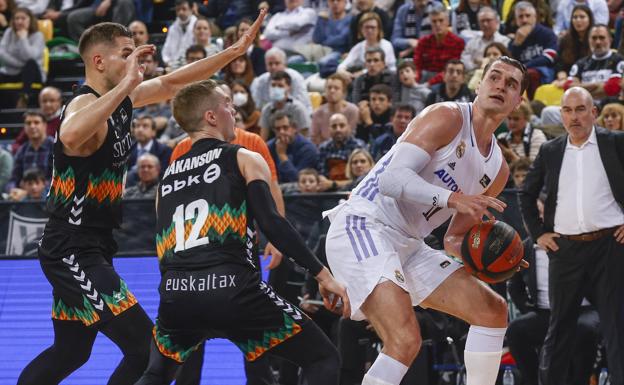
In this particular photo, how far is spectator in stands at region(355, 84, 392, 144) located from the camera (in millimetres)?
11519

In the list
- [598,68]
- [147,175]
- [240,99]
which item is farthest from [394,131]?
[147,175]

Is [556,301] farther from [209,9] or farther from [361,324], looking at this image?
[209,9]

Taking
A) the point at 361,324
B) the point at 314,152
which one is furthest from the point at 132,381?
the point at 314,152

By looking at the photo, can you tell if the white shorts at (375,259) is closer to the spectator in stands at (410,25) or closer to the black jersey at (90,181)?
the black jersey at (90,181)

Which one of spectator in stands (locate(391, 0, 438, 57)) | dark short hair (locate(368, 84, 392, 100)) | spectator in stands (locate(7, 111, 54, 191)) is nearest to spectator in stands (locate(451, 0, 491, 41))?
spectator in stands (locate(391, 0, 438, 57))

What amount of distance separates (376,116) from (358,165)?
1852mm

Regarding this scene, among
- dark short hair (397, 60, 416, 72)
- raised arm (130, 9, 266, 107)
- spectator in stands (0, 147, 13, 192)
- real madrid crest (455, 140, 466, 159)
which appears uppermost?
raised arm (130, 9, 266, 107)

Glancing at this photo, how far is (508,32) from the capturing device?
1287 centimetres

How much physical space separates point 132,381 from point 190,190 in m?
1.07

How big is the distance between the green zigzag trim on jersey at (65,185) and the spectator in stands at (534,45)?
25.0ft

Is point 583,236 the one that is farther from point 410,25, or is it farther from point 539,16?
point 410,25

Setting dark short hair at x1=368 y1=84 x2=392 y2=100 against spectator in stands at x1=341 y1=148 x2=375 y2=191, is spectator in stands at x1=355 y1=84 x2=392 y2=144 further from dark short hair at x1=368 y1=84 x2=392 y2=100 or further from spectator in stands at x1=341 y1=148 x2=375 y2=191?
spectator in stands at x1=341 y1=148 x2=375 y2=191

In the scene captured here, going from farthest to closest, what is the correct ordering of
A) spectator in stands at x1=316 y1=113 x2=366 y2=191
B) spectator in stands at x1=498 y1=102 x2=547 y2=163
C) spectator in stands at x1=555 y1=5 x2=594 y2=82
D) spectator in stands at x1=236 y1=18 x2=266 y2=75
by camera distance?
spectator in stands at x1=236 y1=18 x2=266 y2=75, spectator in stands at x1=555 y1=5 x2=594 y2=82, spectator in stands at x1=316 y1=113 x2=366 y2=191, spectator in stands at x1=498 y1=102 x2=547 y2=163

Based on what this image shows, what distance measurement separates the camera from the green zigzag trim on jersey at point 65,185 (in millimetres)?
5488
